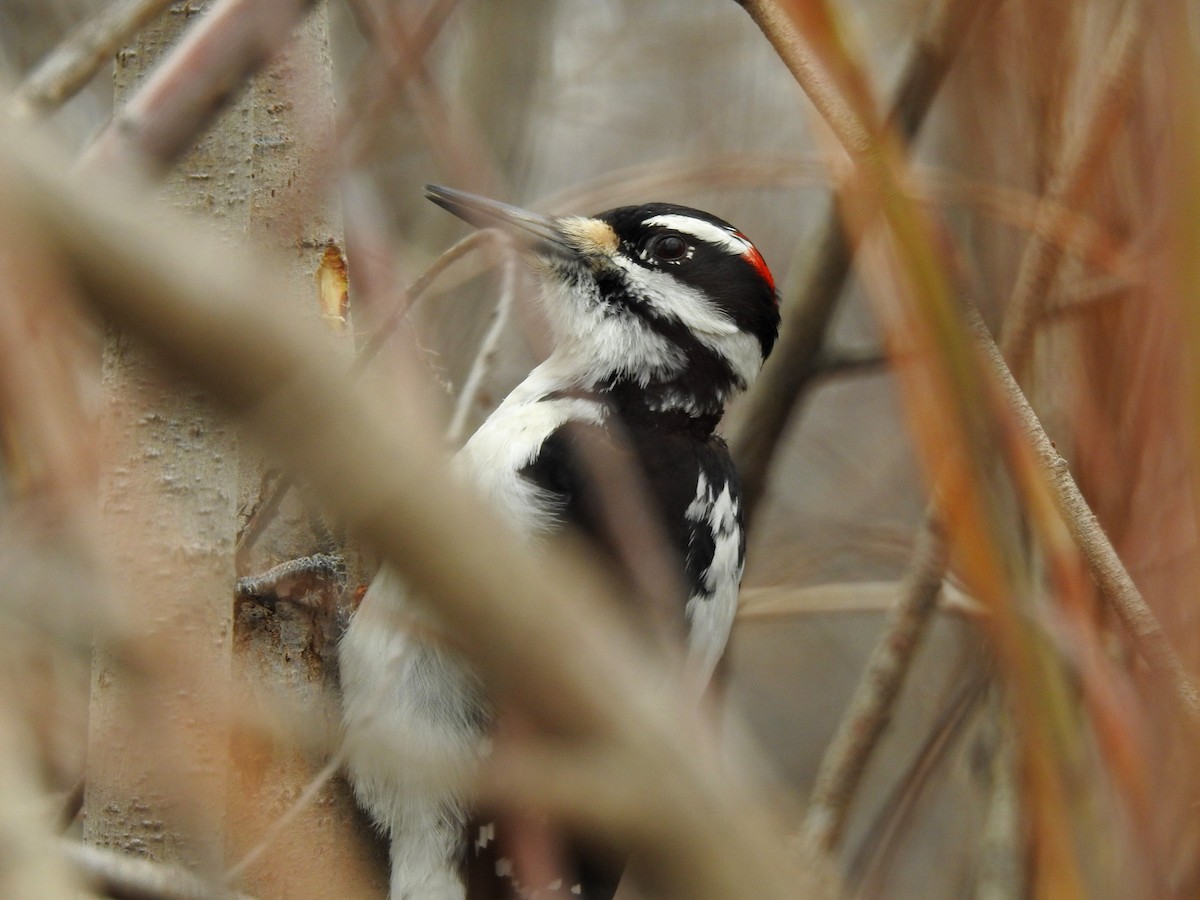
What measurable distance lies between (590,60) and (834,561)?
Result: 6.88 feet

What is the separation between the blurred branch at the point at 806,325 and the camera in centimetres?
256

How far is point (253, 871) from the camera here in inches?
58.0

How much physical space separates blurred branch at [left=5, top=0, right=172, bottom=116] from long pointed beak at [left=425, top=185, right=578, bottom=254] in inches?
19.9

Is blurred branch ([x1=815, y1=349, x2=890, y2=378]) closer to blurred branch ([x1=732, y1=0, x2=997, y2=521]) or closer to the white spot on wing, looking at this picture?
blurred branch ([x1=732, y1=0, x2=997, y2=521])

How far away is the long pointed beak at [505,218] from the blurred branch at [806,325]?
0.58 meters

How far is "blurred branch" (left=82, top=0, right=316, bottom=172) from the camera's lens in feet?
2.95

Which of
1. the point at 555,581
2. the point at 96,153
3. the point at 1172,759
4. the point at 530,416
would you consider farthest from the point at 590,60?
the point at 555,581

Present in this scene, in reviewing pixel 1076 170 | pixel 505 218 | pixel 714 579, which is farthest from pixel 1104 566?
pixel 505 218

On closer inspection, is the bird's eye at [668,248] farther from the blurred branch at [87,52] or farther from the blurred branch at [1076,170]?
the blurred branch at [87,52]

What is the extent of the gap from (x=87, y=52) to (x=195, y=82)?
0.67 metres

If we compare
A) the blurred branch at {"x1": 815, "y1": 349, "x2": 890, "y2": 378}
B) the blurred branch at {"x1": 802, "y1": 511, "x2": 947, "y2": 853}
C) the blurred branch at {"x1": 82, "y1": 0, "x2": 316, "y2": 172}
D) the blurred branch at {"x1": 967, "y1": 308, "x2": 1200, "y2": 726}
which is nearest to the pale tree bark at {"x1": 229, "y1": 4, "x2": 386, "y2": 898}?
the blurred branch at {"x1": 82, "y1": 0, "x2": 316, "y2": 172}

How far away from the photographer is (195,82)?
3.24 ft

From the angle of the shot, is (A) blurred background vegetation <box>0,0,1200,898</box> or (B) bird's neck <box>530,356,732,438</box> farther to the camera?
(B) bird's neck <box>530,356,732,438</box>

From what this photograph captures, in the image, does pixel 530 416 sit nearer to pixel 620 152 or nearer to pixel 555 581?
pixel 555 581
